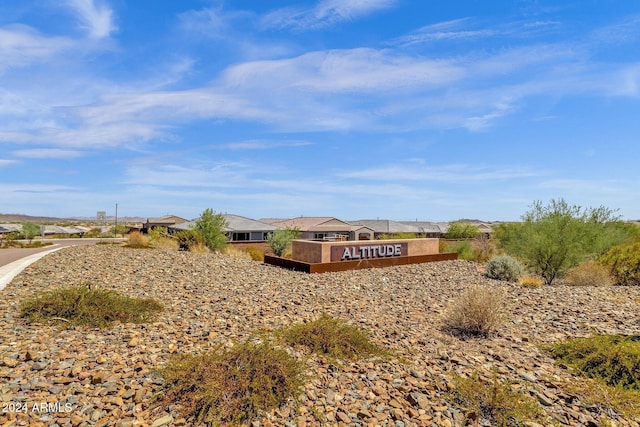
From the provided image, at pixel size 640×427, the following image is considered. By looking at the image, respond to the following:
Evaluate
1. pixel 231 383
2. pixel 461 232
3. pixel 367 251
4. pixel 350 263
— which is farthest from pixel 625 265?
pixel 461 232

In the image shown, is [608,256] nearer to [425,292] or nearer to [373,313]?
[425,292]

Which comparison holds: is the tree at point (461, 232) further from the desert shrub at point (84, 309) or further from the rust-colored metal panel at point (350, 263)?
the desert shrub at point (84, 309)

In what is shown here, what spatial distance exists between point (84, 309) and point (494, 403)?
7.93 metres

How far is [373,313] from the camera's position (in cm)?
978

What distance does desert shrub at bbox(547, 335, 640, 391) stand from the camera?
621 centimetres

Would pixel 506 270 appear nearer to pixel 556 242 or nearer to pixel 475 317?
pixel 556 242

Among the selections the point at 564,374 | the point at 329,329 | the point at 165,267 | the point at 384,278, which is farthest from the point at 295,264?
the point at 564,374

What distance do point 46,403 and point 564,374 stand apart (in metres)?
7.83

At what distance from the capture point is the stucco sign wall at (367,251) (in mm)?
18989

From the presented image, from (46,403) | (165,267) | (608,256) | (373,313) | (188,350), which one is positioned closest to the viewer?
(46,403)

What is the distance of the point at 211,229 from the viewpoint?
2606 cm

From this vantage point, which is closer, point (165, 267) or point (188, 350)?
point (188, 350)

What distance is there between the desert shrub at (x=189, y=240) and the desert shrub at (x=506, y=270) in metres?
17.0

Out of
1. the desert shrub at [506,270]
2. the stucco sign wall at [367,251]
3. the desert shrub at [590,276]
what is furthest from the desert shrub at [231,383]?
the desert shrub at [590,276]
